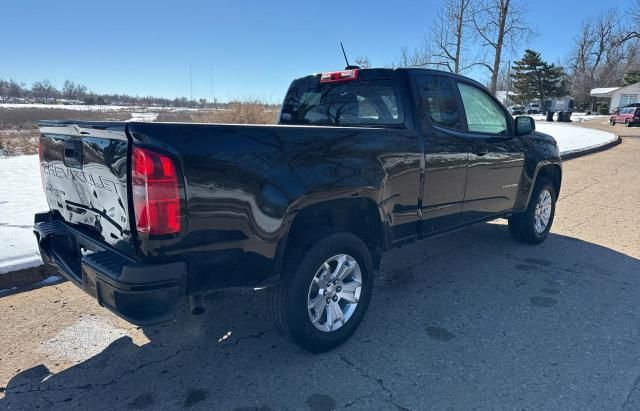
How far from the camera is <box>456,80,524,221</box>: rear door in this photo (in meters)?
4.11

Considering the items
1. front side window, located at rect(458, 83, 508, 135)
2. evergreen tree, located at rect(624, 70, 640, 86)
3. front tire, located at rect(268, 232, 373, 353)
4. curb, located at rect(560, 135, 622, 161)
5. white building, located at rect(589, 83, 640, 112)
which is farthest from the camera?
evergreen tree, located at rect(624, 70, 640, 86)

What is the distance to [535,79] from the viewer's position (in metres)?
64.6

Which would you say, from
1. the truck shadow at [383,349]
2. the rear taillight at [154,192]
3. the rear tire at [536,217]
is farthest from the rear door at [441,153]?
the rear taillight at [154,192]

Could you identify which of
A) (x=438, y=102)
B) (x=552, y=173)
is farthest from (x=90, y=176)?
(x=552, y=173)

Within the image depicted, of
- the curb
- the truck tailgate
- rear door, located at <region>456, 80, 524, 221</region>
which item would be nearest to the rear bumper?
the truck tailgate

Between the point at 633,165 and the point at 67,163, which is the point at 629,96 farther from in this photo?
the point at 67,163

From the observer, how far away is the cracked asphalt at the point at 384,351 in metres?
2.52

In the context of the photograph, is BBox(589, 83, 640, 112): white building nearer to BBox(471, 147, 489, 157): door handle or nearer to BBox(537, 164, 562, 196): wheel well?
BBox(537, 164, 562, 196): wheel well

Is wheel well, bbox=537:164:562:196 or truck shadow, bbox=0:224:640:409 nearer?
truck shadow, bbox=0:224:640:409

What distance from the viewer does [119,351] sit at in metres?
2.98

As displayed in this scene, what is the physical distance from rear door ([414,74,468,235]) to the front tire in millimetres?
870

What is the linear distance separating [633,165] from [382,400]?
517 inches

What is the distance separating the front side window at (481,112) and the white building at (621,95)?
241ft

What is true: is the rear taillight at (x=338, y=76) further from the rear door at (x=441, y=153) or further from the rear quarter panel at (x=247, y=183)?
the rear quarter panel at (x=247, y=183)
